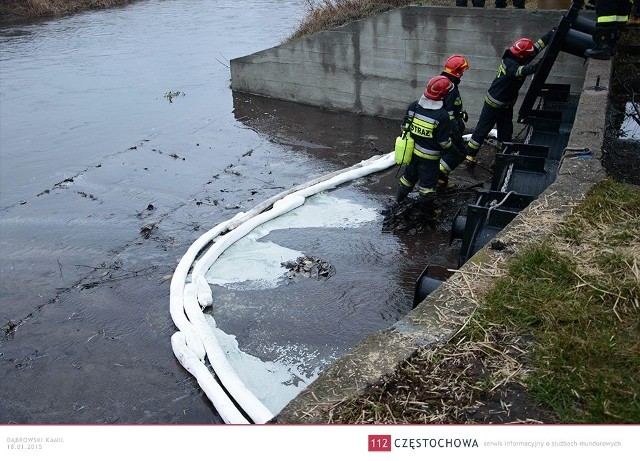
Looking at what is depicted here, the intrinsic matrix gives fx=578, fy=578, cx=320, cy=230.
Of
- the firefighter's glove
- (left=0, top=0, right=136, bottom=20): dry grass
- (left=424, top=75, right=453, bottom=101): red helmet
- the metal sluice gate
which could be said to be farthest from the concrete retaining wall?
(left=0, top=0, right=136, bottom=20): dry grass

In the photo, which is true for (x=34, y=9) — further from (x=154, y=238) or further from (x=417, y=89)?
(x=154, y=238)

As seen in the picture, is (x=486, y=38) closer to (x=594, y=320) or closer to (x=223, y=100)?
(x=223, y=100)

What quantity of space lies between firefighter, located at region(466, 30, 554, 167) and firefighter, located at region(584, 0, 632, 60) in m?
0.64

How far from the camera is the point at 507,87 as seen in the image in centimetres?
762

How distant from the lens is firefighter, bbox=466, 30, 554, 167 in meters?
7.33

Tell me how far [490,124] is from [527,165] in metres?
2.43

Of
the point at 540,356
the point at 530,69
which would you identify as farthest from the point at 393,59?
the point at 540,356

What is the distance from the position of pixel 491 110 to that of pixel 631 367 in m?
5.97

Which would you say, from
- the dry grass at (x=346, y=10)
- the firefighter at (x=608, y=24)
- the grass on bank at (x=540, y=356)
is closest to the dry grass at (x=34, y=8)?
the dry grass at (x=346, y=10)

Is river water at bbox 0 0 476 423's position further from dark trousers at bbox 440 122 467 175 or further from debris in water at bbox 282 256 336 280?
dark trousers at bbox 440 122 467 175

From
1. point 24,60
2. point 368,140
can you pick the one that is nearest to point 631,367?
point 368,140

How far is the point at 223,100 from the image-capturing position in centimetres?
1370

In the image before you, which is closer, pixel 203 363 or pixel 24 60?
pixel 203 363

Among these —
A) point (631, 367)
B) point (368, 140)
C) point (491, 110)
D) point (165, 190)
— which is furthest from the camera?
point (368, 140)
